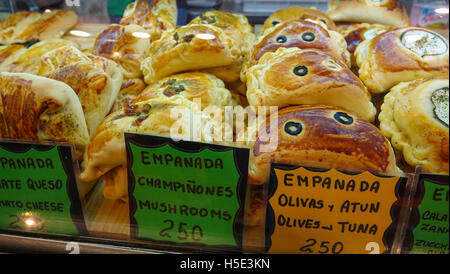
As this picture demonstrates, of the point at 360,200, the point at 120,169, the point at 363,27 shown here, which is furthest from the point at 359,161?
the point at 363,27

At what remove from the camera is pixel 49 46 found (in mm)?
1825

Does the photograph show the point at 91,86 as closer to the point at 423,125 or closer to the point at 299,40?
the point at 299,40

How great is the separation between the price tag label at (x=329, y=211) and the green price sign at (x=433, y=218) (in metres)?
0.07

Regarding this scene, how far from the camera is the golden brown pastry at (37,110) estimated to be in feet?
4.08

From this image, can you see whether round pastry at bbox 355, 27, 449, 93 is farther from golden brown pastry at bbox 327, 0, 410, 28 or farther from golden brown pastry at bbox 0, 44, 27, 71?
golden brown pastry at bbox 0, 44, 27, 71

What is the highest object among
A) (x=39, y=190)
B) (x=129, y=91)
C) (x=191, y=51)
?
(x=191, y=51)

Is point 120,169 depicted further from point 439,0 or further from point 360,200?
point 439,0

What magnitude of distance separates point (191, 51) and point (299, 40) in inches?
18.9

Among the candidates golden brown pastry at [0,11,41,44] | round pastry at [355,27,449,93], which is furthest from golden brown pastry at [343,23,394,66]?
golden brown pastry at [0,11,41,44]

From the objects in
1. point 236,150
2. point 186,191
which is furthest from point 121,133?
point 236,150

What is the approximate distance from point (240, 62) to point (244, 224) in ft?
2.84

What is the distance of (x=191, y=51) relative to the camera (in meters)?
1.60

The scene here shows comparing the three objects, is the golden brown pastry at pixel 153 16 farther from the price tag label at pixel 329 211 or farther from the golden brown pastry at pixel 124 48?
the price tag label at pixel 329 211

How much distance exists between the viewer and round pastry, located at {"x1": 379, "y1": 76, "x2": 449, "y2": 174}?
41.6 inches
